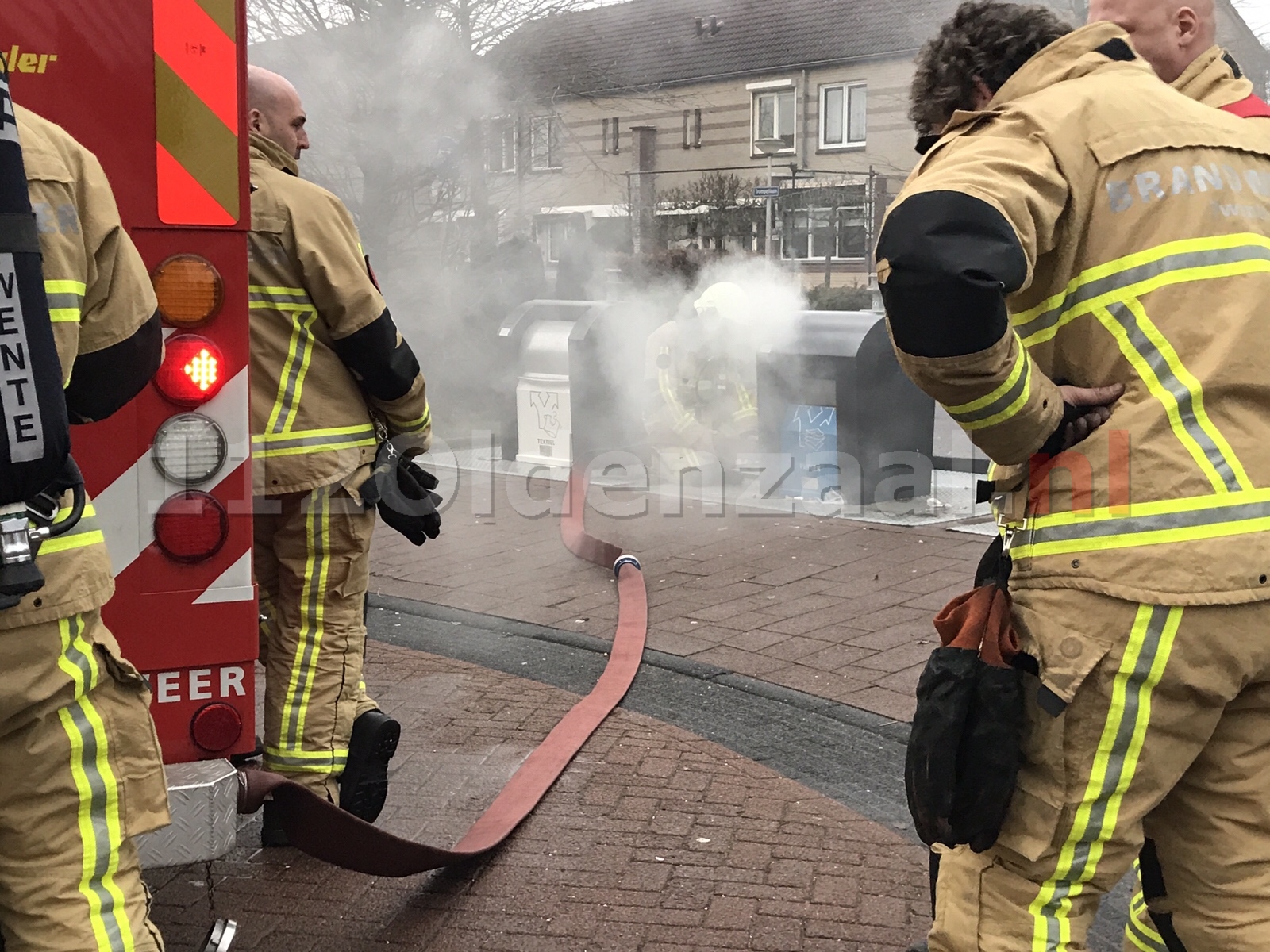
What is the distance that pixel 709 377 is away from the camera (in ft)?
27.0

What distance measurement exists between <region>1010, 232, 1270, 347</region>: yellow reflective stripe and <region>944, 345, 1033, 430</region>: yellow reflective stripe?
0.15 meters

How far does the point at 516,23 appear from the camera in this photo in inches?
468

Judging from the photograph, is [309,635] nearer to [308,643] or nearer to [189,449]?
[308,643]

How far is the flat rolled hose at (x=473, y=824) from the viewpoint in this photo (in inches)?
110

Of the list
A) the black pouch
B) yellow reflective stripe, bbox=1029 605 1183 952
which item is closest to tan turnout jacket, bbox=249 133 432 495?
the black pouch

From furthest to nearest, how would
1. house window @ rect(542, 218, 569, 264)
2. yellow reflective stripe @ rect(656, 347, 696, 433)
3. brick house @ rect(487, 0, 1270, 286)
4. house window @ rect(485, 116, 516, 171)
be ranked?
house window @ rect(542, 218, 569, 264) → brick house @ rect(487, 0, 1270, 286) → house window @ rect(485, 116, 516, 171) → yellow reflective stripe @ rect(656, 347, 696, 433)

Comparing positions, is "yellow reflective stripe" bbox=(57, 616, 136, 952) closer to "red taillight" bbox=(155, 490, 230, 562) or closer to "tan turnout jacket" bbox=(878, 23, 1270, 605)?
"red taillight" bbox=(155, 490, 230, 562)

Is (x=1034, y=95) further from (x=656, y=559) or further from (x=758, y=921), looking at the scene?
(x=656, y=559)

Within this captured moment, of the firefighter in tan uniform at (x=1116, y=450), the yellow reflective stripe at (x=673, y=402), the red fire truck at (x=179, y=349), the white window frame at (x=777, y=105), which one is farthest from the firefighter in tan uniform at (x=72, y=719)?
the white window frame at (x=777, y=105)

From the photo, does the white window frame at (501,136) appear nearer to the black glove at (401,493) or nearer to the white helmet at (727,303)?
the white helmet at (727,303)

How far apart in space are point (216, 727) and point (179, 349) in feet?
2.25

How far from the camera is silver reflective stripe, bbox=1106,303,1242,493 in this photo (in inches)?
72.1

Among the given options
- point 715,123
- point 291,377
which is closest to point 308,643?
point 291,377

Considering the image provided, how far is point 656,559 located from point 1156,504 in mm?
4545
